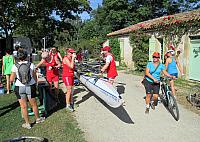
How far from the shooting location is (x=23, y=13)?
687 inches

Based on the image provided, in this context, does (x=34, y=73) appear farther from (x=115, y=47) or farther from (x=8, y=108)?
(x=115, y=47)

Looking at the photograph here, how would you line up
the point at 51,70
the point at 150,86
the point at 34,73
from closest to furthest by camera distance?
the point at 34,73
the point at 150,86
the point at 51,70

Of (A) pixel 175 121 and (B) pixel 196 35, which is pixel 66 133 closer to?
(A) pixel 175 121

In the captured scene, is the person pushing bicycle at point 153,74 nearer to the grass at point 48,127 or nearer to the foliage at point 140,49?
the grass at point 48,127

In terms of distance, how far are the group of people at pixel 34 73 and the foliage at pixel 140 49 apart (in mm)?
9459

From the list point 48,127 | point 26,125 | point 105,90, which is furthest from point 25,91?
point 105,90

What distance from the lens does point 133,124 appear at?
6387 millimetres

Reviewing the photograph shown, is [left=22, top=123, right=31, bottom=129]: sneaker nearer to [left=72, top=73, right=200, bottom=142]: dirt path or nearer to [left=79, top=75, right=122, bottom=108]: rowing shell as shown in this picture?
[left=72, top=73, right=200, bottom=142]: dirt path

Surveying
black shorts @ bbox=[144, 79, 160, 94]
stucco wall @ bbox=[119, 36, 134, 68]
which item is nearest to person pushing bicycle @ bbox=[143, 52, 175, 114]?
black shorts @ bbox=[144, 79, 160, 94]

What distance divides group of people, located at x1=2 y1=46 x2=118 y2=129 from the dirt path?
85 centimetres

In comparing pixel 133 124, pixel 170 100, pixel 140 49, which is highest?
pixel 140 49

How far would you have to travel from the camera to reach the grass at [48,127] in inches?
221

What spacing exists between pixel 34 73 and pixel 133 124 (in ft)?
8.61

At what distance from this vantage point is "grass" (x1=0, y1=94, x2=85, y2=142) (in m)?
5.61
